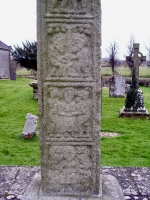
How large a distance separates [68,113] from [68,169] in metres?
0.58

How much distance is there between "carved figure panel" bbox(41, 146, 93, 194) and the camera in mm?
2760

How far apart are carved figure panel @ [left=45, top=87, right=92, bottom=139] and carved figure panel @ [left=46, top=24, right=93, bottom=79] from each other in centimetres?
19

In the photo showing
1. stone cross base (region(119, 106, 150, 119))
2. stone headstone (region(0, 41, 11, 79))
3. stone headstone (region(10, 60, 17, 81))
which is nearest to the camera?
stone cross base (region(119, 106, 150, 119))

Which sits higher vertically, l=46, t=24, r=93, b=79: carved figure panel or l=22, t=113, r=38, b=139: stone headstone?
l=46, t=24, r=93, b=79: carved figure panel

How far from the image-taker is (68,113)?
8.81 ft

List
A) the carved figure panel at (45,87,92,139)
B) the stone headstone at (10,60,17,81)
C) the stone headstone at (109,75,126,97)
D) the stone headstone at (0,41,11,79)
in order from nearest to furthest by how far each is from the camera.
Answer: the carved figure panel at (45,87,92,139) < the stone headstone at (109,75,126,97) < the stone headstone at (10,60,17,81) < the stone headstone at (0,41,11,79)

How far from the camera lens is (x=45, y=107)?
105 inches

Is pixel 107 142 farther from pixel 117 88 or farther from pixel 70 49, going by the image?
pixel 117 88

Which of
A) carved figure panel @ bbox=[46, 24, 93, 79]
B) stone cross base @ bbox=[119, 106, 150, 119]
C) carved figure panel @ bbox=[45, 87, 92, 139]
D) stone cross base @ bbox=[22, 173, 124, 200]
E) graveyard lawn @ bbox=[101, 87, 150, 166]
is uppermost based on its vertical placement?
carved figure panel @ bbox=[46, 24, 93, 79]

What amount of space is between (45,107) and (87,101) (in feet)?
1.32

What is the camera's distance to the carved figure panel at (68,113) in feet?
8.71

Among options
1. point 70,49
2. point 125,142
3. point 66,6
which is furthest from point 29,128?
point 66,6

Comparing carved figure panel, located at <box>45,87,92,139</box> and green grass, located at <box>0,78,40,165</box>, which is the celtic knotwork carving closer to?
carved figure panel, located at <box>45,87,92,139</box>

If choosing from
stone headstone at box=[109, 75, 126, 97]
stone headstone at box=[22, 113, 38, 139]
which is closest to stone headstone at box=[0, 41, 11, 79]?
stone headstone at box=[109, 75, 126, 97]
